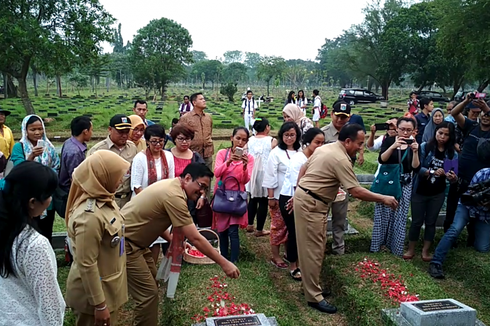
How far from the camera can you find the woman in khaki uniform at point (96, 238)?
88.4 inches

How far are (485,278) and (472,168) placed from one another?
127 cm

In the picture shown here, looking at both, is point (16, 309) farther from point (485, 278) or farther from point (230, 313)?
point (485, 278)

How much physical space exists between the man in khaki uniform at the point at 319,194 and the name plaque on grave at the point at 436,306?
0.77m

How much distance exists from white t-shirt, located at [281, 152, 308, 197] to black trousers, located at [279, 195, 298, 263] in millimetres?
63

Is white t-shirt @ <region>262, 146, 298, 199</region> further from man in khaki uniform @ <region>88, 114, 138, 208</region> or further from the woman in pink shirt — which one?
man in khaki uniform @ <region>88, 114, 138, 208</region>

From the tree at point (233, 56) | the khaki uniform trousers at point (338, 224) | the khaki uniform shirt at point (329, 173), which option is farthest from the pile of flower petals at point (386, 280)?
the tree at point (233, 56)

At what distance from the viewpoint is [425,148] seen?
179 inches

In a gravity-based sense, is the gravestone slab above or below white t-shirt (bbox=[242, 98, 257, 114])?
below

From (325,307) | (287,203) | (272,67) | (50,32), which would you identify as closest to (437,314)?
(325,307)

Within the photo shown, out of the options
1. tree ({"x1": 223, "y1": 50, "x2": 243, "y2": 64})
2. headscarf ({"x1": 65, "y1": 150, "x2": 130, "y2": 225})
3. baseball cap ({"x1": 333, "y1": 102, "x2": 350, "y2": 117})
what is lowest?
headscarf ({"x1": 65, "y1": 150, "x2": 130, "y2": 225})

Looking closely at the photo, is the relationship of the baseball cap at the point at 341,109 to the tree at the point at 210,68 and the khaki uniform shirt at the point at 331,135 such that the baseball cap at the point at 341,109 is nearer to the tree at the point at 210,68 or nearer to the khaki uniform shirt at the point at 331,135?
the khaki uniform shirt at the point at 331,135

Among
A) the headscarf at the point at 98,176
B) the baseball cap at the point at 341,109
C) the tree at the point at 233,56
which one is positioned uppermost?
the tree at the point at 233,56

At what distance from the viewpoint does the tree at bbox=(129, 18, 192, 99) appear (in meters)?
32.8

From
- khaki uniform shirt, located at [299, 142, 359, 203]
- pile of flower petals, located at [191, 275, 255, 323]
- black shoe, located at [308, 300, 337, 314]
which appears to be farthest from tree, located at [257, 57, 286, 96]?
pile of flower petals, located at [191, 275, 255, 323]
